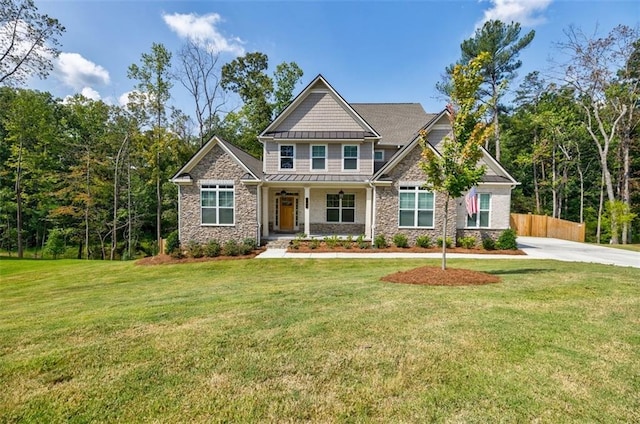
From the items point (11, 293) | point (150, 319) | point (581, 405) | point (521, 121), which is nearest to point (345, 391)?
point (581, 405)

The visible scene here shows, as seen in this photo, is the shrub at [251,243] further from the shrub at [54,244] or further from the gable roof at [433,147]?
the shrub at [54,244]

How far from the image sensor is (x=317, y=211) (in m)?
18.7

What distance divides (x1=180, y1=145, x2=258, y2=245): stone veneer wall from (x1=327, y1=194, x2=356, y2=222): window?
15.5 feet

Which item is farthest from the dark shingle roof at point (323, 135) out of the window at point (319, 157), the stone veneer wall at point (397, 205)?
the stone veneer wall at point (397, 205)

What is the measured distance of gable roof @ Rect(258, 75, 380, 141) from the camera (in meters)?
17.7

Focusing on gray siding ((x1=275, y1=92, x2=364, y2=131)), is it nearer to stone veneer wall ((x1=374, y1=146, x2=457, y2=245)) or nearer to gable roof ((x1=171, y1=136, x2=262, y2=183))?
gable roof ((x1=171, y1=136, x2=262, y2=183))

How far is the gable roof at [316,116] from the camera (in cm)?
1767

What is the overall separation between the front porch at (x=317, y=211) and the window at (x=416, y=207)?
233 cm

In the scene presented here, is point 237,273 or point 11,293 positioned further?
point 237,273

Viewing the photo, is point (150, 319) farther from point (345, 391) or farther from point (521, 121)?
point (521, 121)

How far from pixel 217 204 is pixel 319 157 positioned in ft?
20.1

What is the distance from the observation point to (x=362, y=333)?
4.41 meters

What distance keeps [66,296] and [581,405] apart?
1066cm

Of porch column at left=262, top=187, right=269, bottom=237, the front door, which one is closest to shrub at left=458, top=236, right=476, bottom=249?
the front door
